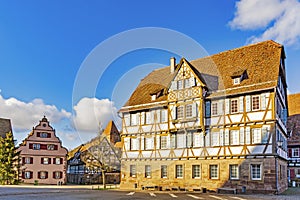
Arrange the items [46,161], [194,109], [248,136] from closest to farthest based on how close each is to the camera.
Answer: [248,136]
[194,109]
[46,161]

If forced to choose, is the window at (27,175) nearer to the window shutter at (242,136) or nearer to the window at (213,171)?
the window at (213,171)

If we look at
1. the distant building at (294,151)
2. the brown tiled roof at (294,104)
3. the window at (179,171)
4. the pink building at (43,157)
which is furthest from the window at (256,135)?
the pink building at (43,157)

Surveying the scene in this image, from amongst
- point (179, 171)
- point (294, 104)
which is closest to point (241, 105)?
point (179, 171)

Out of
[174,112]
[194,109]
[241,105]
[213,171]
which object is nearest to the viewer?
[241,105]

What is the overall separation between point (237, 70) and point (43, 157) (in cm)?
2932

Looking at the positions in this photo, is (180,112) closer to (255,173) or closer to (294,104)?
(255,173)

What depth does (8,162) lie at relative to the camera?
149 feet

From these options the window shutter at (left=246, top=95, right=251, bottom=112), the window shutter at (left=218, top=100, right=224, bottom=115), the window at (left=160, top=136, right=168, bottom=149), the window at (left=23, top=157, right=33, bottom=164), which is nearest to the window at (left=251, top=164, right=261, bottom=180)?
the window shutter at (left=246, top=95, right=251, bottom=112)

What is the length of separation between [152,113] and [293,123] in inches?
727

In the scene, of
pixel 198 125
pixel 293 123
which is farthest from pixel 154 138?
pixel 293 123

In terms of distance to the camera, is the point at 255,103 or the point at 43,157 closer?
the point at 255,103

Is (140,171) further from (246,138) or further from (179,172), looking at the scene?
(246,138)

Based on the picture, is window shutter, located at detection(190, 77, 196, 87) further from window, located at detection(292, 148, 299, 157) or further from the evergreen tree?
the evergreen tree

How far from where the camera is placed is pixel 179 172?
32.8 metres
